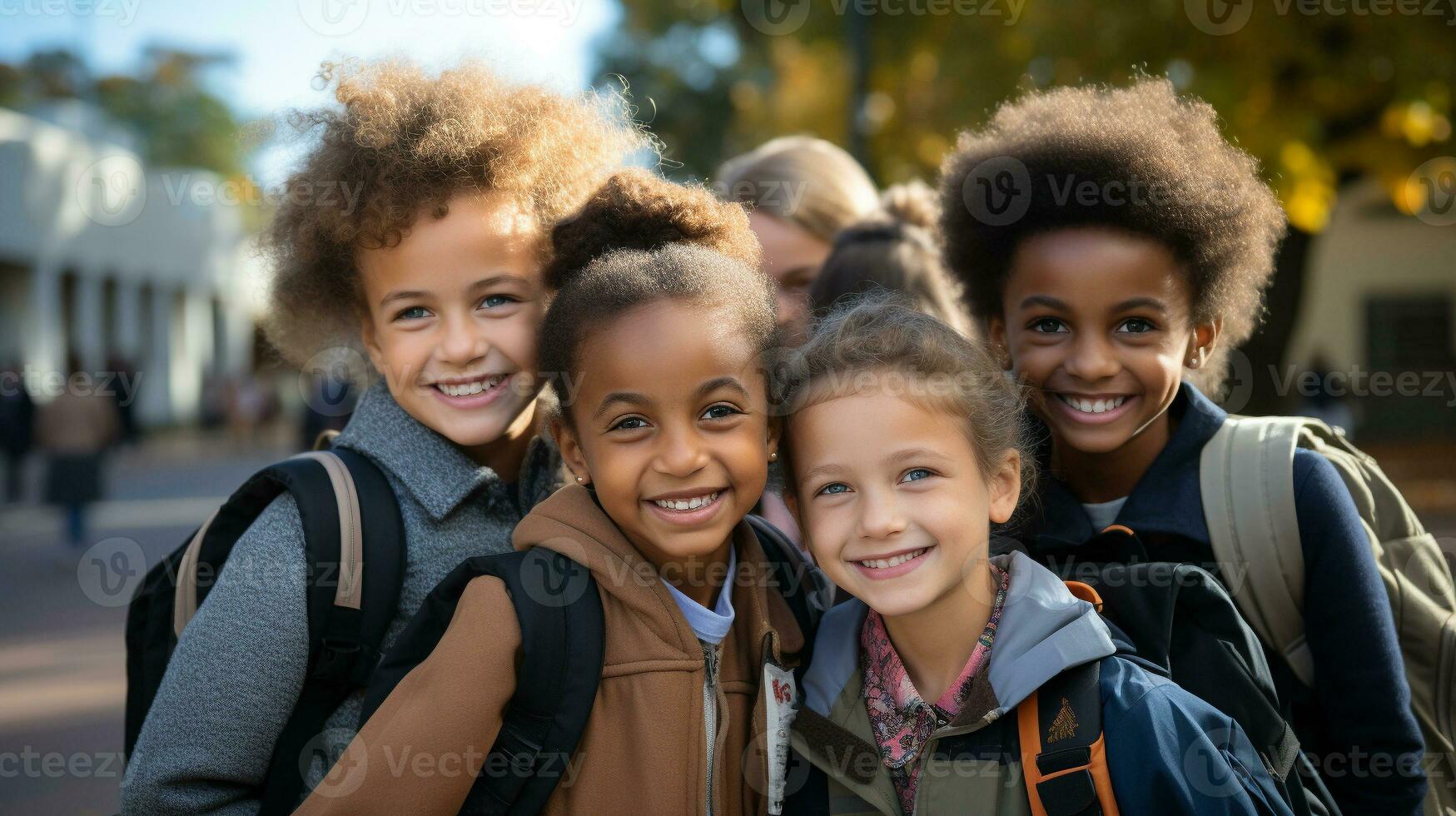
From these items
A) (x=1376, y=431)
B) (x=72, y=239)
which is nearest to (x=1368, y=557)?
(x=1376, y=431)

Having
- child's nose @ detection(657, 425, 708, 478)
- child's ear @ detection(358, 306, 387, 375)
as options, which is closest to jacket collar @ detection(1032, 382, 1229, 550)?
child's nose @ detection(657, 425, 708, 478)

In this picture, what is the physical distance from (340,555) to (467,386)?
518mm

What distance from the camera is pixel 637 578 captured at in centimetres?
234

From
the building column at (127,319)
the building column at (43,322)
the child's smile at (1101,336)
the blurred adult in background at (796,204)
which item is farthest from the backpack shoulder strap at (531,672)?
the building column at (127,319)

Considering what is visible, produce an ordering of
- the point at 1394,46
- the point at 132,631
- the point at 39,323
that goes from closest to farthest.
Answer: the point at 132,631, the point at 1394,46, the point at 39,323

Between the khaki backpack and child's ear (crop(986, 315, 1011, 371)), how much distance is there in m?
0.55

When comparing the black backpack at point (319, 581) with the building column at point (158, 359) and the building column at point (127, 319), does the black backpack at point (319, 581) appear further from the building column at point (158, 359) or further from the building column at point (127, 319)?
the building column at point (158, 359)

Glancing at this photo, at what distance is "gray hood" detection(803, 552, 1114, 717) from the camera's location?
A: 7.24ft

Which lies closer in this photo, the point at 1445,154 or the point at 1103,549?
the point at 1103,549

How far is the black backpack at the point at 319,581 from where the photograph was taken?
7.67 feet

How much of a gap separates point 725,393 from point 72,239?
26670 mm

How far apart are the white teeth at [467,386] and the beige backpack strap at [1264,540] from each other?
166 centimetres

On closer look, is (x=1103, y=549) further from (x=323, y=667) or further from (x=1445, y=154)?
(x=1445, y=154)

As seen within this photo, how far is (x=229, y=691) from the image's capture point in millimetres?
2270
